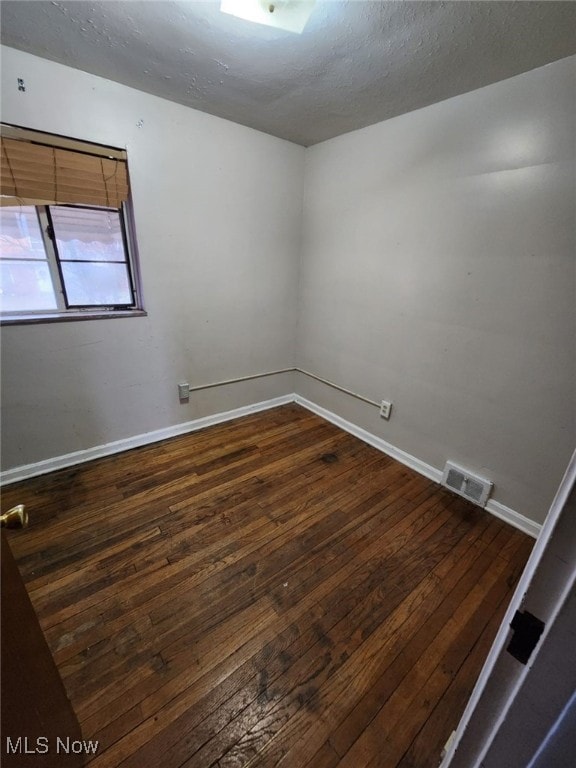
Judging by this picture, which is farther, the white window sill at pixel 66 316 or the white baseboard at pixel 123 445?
the white baseboard at pixel 123 445

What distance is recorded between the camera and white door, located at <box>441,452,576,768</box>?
39 cm

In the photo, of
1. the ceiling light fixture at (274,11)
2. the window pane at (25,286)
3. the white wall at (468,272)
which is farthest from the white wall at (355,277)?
the ceiling light fixture at (274,11)

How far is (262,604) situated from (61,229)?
2270 millimetres

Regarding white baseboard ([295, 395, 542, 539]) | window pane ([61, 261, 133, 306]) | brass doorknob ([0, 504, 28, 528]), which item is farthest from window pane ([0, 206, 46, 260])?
white baseboard ([295, 395, 542, 539])

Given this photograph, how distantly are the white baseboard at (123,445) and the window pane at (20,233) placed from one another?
4.17 ft

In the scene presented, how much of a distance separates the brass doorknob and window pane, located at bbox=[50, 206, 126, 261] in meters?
1.74

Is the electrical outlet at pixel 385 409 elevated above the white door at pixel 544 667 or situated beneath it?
situated beneath

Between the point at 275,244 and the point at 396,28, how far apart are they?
1.56m

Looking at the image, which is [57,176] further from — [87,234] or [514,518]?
[514,518]

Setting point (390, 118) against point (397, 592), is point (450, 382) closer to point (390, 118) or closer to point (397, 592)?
point (397, 592)

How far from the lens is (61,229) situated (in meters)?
1.81

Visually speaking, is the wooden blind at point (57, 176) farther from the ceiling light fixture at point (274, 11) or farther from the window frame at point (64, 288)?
the ceiling light fixture at point (274, 11)

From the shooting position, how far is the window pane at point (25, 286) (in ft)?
5.70

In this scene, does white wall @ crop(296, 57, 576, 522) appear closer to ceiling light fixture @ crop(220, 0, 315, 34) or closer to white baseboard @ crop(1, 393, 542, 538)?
white baseboard @ crop(1, 393, 542, 538)
